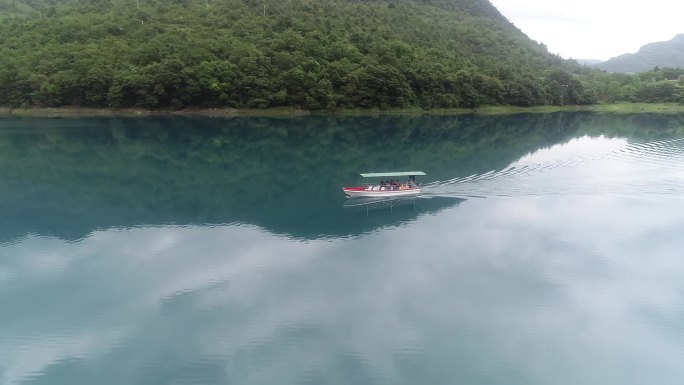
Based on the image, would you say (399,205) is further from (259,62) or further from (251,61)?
(259,62)

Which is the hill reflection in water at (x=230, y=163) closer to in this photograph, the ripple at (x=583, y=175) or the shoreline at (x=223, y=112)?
the ripple at (x=583, y=175)

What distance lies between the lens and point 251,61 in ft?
214

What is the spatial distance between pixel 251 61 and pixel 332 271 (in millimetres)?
52665

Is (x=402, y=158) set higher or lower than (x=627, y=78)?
lower

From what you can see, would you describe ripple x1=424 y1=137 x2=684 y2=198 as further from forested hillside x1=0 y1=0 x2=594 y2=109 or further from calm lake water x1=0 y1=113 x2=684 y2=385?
forested hillside x1=0 y1=0 x2=594 y2=109

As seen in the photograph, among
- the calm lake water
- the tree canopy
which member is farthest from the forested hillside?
the calm lake water

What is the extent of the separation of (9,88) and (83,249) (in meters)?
54.7

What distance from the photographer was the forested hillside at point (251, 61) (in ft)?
202

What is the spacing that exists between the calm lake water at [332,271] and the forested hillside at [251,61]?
25.7 metres

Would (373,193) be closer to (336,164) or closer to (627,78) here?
(336,164)

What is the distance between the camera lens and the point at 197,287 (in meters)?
17.4

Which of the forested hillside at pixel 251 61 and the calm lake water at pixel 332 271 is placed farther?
the forested hillside at pixel 251 61

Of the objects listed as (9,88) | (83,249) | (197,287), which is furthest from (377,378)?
(9,88)

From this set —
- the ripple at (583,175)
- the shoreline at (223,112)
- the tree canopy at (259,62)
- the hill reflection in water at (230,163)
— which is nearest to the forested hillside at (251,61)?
the tree canopy at (259,62)
